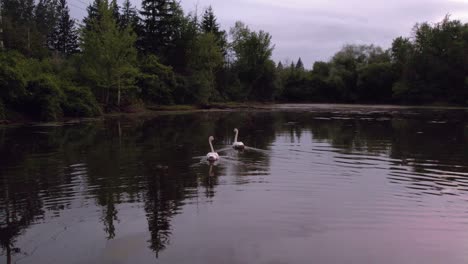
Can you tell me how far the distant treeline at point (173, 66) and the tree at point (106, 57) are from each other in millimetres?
110

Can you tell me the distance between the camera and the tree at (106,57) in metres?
50.6

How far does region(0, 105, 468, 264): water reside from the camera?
7930 millimetres

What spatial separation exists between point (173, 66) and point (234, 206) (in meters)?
61.8

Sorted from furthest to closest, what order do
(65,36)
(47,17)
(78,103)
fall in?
(47,17) → (65,36) → (78,103)

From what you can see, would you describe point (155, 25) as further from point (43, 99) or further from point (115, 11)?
point (43, 99)

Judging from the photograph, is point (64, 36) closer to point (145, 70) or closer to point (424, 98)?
point (145, 70)

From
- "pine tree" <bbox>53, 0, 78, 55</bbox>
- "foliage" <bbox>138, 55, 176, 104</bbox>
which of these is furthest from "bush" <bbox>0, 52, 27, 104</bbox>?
"pine tree" <bbox>53, 0, 78, 55</bbox>

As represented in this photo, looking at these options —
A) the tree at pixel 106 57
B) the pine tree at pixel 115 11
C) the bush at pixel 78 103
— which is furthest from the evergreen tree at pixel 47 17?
the bush at pixel 78 103

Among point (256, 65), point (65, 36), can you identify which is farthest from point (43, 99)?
point (65, 36)

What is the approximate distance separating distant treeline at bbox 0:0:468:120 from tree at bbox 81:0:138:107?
0.36 feet

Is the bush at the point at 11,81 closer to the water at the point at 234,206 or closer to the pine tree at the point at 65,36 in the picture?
the water at the point at 234,206

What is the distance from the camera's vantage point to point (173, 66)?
70.9 metres

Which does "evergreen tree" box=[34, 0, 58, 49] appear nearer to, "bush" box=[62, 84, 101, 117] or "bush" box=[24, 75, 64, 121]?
"bush" box=[62, 84, 101, 117]

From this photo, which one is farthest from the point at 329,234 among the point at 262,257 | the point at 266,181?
the point at 266,181
